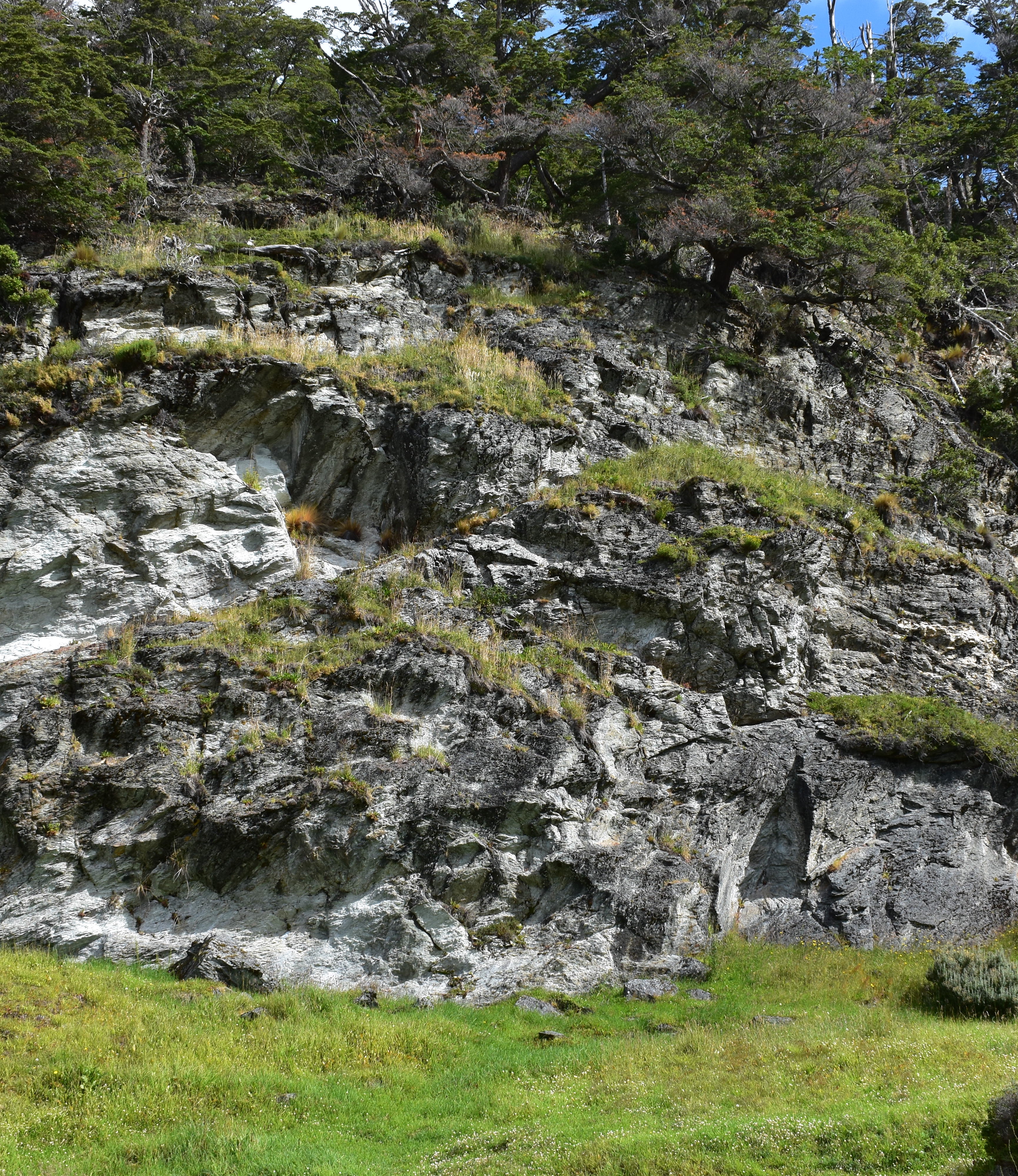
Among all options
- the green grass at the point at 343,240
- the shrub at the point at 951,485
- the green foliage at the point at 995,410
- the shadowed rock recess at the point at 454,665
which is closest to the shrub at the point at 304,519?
the shadowed rock recess at the point at 454,665

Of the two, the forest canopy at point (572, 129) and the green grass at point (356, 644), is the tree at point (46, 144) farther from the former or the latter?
the green grass at point (356, 644)

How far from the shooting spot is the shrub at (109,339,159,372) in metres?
16.2

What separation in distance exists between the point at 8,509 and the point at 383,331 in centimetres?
866

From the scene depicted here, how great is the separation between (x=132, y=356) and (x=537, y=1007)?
1299cm

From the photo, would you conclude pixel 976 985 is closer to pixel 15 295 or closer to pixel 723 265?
pixel 723 265

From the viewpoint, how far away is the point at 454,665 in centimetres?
1339

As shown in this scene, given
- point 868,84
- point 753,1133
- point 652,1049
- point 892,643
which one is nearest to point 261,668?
point 652,1049

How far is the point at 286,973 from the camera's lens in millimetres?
10727

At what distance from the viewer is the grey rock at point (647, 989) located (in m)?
10.9

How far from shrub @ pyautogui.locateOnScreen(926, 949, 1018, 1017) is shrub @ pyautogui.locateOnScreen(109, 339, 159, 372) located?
1576 centimetres

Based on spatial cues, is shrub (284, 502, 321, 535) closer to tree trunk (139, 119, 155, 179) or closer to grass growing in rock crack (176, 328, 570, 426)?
grass growing in rock crack (176, 328, 570, 426)

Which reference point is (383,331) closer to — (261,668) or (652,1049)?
(261,668)

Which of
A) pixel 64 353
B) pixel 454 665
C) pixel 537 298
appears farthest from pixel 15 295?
pixel 537 298

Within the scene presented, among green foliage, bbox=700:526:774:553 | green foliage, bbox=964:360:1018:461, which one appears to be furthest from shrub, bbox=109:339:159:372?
green foliage, bbox=964:360:1018:461
